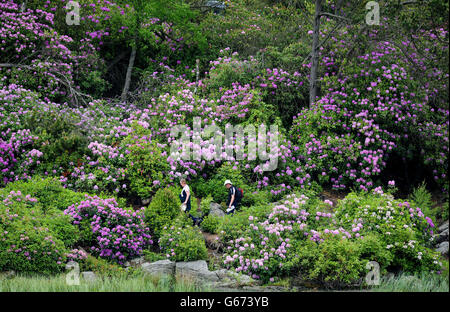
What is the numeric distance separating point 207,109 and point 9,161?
15.0 feet

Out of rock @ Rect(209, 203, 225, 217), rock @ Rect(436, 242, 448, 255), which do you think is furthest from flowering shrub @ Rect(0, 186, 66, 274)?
rock @ Rect(436, 242, 448, 255)

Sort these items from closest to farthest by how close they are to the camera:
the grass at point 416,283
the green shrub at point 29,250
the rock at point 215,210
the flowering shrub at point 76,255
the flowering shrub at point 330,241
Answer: the grass at point 416,283
the green shrub at point 29,250
the flowering shrub at point 330,241
the flowering shrub at point 76,255
the rock at point 215,210

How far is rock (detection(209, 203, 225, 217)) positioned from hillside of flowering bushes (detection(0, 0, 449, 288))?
0.14 meters

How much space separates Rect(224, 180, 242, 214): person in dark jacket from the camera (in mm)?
9602

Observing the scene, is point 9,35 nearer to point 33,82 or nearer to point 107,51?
point 33,82

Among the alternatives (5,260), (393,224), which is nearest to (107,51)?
(5,260)

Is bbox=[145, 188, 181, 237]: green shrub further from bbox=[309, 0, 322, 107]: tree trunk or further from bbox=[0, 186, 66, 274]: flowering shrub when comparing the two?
bbox=[309, 0, 322, 107]: tree trunk

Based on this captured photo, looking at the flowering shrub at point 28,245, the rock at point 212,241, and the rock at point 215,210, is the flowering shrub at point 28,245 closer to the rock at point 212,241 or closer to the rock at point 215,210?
the rock at point 212,241

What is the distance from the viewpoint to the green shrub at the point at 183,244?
26.7ft

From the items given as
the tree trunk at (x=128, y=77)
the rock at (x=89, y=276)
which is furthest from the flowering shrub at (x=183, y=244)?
the tree trunk at (x=128, y=77)

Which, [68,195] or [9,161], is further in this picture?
[9,161]

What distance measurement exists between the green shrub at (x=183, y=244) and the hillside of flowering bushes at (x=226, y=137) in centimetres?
3

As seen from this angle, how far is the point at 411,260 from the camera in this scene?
827 centimetres

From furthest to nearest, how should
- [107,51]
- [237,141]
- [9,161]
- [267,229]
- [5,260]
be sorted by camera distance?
[107,51] → [237,141] → [9,161] → [267,229] → [5,260]
